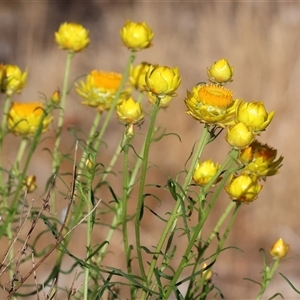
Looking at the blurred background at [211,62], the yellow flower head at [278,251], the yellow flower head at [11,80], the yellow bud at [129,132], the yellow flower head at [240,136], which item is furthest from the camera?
the blurred background at [211,62]

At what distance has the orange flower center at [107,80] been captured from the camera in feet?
3.64

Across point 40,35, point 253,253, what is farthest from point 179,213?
point 40,35

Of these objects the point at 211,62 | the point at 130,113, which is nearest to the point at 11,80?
the point at 130,113

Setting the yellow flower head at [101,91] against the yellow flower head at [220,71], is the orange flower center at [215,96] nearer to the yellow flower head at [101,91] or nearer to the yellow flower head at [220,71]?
the yellow flower head at [220,71]

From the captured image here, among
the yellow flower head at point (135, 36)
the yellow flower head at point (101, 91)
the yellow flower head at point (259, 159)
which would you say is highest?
the yellow flower head at point (135, 36)

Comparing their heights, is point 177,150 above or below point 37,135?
below

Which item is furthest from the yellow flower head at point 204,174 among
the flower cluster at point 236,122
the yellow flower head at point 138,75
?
the yellow flower head at point 138,75

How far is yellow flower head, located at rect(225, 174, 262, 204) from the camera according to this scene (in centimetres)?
78

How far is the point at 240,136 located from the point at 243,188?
0.14 m

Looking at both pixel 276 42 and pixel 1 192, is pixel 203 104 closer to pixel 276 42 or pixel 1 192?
pixel 1 192

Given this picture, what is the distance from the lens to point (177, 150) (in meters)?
2.33

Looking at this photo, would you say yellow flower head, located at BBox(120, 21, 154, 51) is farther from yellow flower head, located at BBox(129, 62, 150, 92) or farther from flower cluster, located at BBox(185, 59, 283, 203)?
flower cluster, located at BBox(185, 59, 283, 203)

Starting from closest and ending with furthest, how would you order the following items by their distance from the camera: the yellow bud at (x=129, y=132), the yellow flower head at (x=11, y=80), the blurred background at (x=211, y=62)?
1. the yellow bud at (x=129, y=132)
2. the yellow flower head at (x=11, y=80)
3. the blurred background at (x=211, y=62)

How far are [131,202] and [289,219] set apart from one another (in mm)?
530
